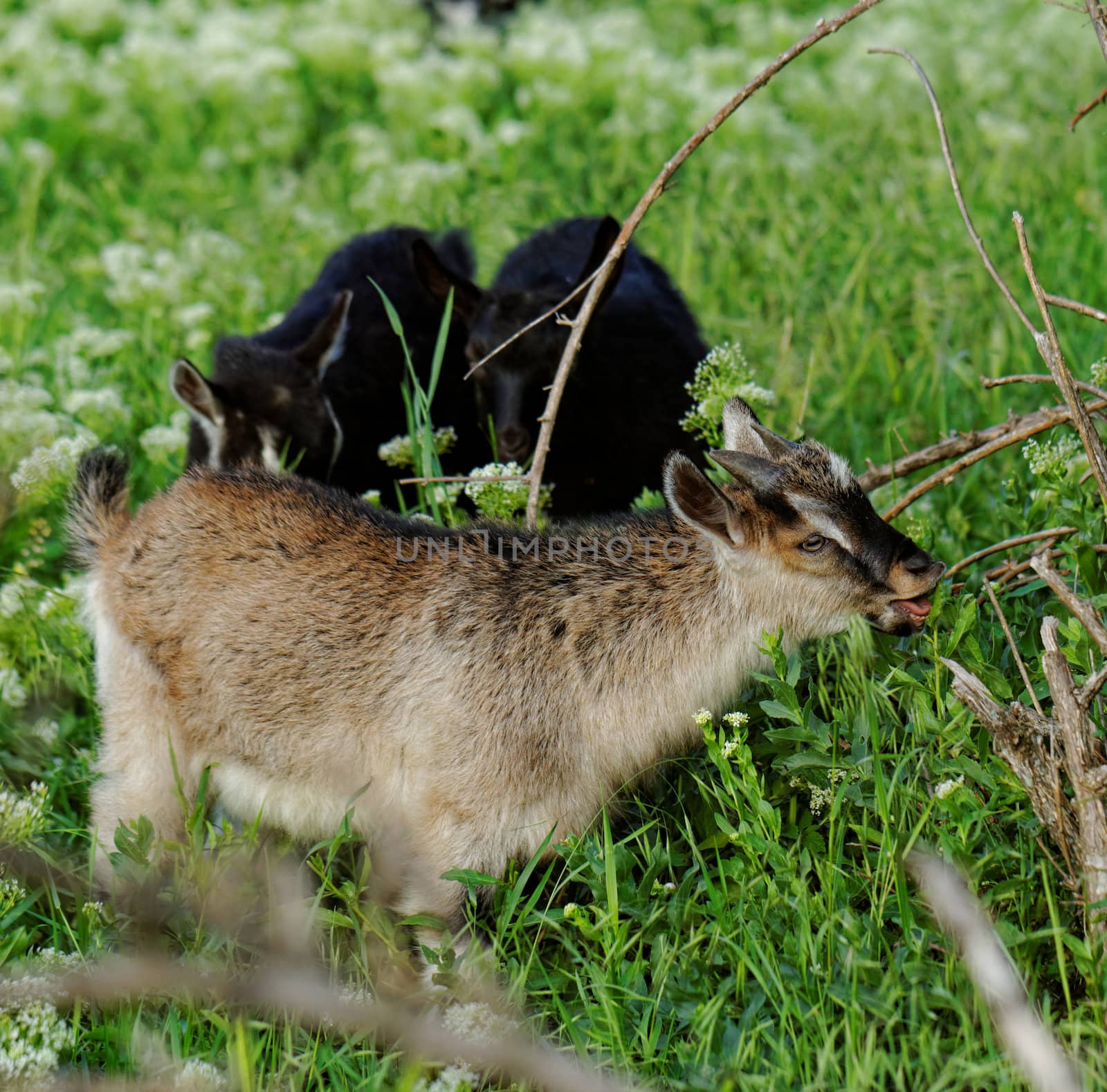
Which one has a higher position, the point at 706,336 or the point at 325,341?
the point at 325,341

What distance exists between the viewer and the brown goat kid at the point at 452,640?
3705 millimetres

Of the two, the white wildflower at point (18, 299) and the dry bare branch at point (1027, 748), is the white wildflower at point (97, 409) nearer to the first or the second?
the white wildflower at point (18, 299)

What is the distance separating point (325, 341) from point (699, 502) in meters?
2.74

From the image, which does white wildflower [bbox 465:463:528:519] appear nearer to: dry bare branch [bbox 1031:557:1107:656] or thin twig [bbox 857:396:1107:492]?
thin twig [bbox 857:396:1107:492]

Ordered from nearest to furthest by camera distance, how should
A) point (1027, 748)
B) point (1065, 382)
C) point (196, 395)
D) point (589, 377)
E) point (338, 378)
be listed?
point (1027, 748), point (1065, 382), point (196, 395), point (589, 377), point (338, 378)

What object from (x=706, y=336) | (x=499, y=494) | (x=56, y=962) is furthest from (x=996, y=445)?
(x=56, y=962)

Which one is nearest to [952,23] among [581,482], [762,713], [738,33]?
[738,33]

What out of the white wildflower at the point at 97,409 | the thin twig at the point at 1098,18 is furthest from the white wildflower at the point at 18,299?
the thin twig at the point at 1098,18

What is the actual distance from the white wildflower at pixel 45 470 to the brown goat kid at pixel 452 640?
0.82 metres

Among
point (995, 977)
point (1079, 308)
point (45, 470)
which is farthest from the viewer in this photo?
point (45, 470)

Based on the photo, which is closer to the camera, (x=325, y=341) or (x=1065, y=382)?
(x=1065, y=382)

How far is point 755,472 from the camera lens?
3717 millimetres

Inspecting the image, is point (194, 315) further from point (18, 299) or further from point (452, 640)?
point (452, 640)

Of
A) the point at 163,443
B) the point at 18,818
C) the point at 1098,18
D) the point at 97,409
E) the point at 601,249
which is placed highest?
the point at 1098,18
